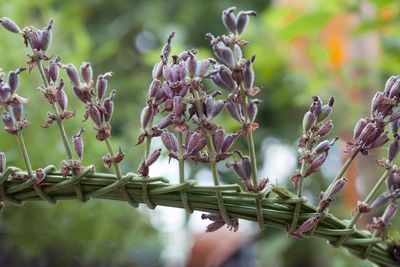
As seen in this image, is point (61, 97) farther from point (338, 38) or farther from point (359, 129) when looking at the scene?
point (338, 38)

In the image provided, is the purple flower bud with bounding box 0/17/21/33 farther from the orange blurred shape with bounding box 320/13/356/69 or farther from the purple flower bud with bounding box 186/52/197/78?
the orange blurred shape with bounding box 320/13/356/69

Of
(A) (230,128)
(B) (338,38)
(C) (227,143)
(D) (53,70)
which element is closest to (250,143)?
(C) (227,143)

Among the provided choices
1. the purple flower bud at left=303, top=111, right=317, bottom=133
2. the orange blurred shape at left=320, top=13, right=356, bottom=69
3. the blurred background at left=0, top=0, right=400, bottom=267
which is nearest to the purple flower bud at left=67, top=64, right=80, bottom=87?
the purple flower bud at left=303, top=111, right=317, bottom=133

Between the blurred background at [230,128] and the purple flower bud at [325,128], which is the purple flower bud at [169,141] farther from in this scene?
the blurred background at [230,128]

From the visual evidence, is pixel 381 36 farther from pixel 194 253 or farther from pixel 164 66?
pixel 164 66

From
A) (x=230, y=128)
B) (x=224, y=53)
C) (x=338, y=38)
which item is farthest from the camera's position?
(x=338, y=38)

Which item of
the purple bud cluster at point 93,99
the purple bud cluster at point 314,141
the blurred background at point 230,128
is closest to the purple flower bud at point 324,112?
the purple bud cluster at point 314,141
